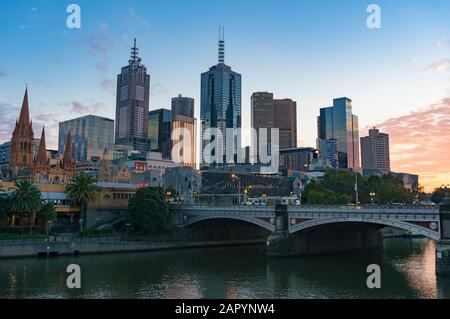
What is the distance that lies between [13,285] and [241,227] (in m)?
61.3

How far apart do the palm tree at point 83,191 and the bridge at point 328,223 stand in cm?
1771

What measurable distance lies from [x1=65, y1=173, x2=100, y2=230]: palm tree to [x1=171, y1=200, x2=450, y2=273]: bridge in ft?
58.1

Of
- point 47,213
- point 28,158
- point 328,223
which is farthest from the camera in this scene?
point 28,158

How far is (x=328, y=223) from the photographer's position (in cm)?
7125

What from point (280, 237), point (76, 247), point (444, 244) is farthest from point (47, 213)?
point (444, 244)

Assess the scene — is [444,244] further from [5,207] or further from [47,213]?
[5,207]

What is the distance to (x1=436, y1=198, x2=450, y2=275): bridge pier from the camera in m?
55.5

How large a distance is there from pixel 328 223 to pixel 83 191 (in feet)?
164

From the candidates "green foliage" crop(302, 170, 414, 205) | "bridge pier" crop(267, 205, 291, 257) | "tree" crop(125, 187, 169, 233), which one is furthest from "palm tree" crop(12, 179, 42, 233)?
"green foliage" crop(302, 170, 414, 205)

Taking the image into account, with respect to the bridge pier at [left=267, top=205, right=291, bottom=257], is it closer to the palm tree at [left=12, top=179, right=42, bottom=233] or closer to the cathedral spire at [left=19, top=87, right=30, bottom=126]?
the palm tree at [left=12, top=179, right=42, bottom=233]

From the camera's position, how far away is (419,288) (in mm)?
49938

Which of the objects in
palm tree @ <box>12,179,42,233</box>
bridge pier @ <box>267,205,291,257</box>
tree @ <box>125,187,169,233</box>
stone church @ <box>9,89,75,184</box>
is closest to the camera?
bridge pier @ <box>267,205,291,257</box>

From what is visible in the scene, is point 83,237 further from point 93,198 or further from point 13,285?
point 13,285
